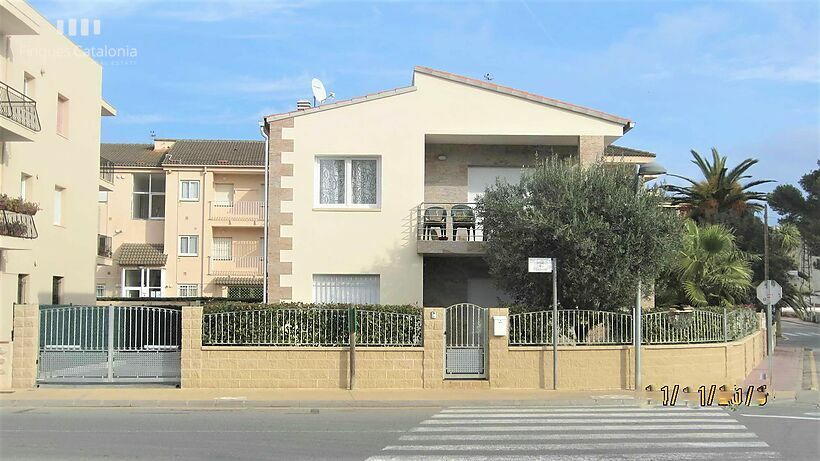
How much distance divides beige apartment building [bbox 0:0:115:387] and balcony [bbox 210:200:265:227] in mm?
Answer: 14328

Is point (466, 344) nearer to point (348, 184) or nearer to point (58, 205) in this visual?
point (348, 184)

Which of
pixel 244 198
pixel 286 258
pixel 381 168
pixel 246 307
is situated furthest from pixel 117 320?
pixel 244 198

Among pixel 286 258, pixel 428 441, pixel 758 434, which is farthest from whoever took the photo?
pixel 286 258

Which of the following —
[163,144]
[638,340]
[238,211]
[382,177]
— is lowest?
[638,340]

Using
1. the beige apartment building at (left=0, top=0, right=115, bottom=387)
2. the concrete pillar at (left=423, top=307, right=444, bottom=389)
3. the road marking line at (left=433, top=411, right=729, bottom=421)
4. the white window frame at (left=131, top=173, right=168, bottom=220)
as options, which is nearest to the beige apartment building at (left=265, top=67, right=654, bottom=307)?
the concrete pillar at (left=423, top=307, right=444, bottom=389)

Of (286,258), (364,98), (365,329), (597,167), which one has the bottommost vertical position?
(365,329)

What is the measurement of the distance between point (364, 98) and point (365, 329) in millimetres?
6619

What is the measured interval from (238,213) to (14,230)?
73.9 feet

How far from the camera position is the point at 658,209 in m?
17.5

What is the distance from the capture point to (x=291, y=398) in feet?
51.1

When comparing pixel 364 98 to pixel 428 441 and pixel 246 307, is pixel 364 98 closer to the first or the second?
pixel 246 307

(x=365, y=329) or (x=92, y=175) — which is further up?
(x=92, y=175)

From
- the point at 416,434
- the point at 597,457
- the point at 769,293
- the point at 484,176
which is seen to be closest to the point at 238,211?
the point at 484,176

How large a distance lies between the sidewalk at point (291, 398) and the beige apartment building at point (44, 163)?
1.73 meters
